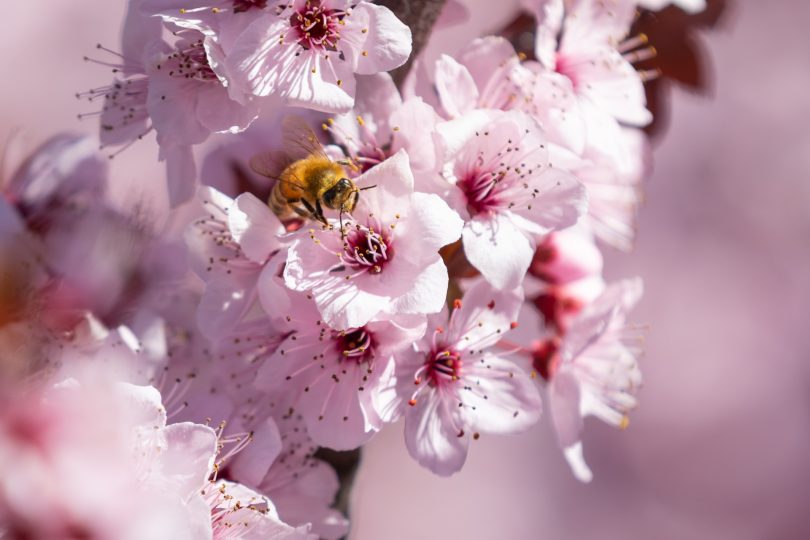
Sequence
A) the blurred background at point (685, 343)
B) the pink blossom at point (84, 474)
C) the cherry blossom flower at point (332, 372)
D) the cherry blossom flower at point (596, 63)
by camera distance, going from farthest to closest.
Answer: the blurred background at point (685, 343)
the cherry blossom flower at point (596, 63)
the cherry blossom flower at point (332, 372)
the pink blossom at point (84, 474)

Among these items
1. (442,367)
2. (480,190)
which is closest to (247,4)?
(480,190)

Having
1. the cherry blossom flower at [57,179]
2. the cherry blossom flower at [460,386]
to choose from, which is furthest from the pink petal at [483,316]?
the cherry blossom flower at [57,179]

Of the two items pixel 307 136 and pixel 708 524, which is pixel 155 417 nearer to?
pixel 307 136

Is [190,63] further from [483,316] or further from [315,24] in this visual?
[483,316]

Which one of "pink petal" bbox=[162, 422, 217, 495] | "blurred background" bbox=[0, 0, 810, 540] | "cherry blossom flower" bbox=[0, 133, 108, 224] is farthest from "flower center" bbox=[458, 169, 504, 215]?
"blurred background" bbox=[0, 0, 810, 540]

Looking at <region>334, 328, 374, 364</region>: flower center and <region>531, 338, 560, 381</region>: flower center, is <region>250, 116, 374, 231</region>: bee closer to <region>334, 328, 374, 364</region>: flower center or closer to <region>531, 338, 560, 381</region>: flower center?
<region>334, 328, 374, 364</region>: flower center

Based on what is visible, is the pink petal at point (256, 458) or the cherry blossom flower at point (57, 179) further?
the cherry blossom flower at point (57, 179)

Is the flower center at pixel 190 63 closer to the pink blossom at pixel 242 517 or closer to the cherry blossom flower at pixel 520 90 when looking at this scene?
the cherry blossom flower at pixel 520 90
